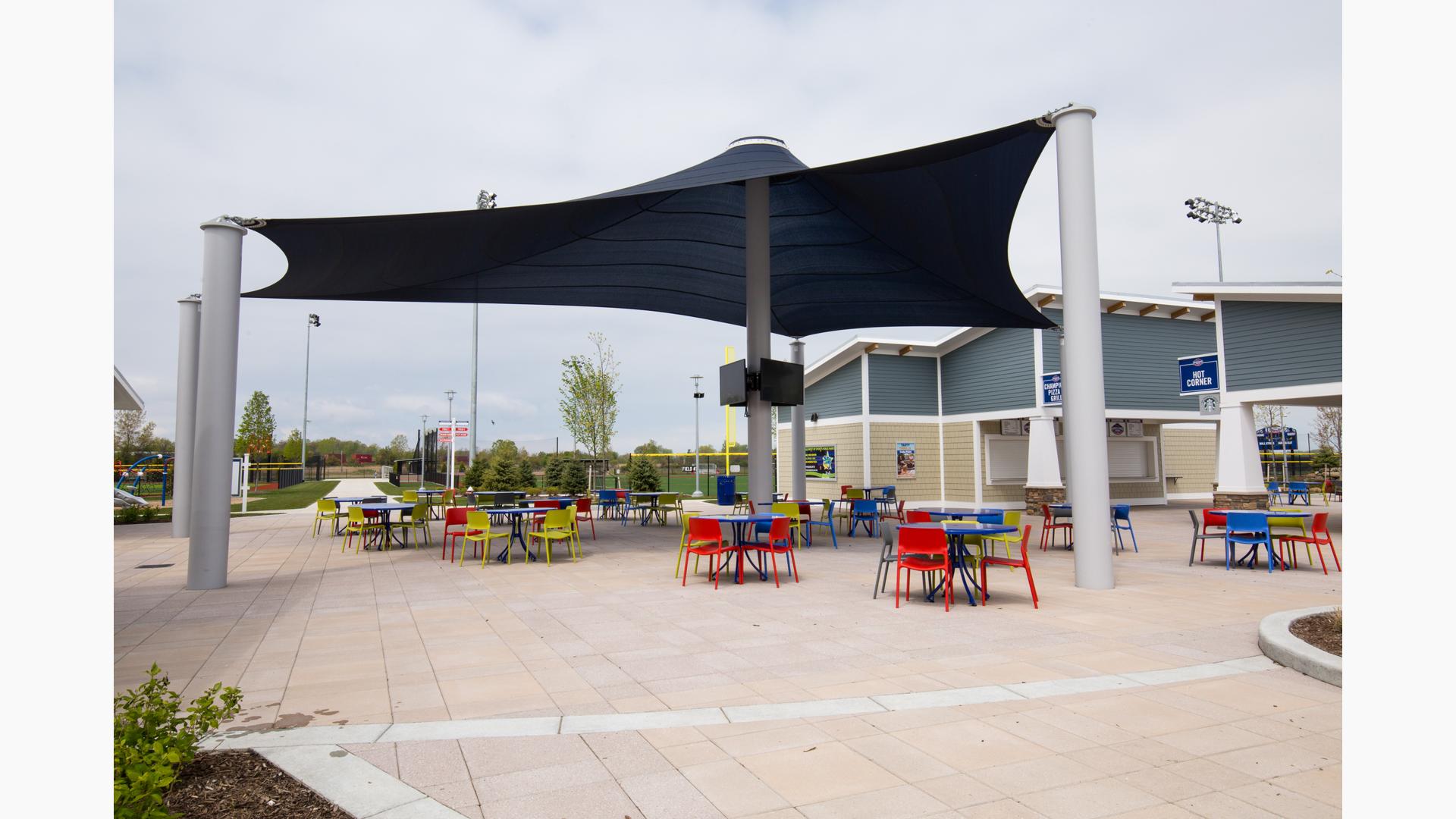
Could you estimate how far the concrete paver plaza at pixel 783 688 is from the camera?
3.19 meters

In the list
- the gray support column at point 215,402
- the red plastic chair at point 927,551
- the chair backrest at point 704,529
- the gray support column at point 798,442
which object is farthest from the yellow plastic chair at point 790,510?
the gray support column at point 798,442

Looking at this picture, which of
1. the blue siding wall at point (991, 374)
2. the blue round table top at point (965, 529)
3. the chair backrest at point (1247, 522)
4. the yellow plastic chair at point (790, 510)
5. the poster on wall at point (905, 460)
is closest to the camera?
the blue round table top at point (965, 529)

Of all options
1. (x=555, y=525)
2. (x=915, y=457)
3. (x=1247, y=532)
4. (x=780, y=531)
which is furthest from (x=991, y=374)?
(x=555, y=525)

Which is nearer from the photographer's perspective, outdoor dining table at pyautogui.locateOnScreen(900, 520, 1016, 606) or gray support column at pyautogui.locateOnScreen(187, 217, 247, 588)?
outdoor dining table at pyautogui.locateOnScreen(900, 520, 1016, 606)

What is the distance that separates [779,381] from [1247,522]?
6704 mm

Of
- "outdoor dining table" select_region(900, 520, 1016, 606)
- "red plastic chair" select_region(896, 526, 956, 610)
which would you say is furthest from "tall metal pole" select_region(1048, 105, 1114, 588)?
"red plastic chair" select_region(896, 526, 956, 610)

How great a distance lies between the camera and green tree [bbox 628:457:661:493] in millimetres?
25125

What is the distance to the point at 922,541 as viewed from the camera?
711 centimetres

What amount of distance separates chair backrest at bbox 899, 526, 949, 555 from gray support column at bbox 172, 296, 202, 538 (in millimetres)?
13094

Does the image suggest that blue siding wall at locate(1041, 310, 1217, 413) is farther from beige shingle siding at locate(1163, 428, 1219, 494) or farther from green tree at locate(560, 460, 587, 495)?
green tree at locate(560, 460, 587, 495)

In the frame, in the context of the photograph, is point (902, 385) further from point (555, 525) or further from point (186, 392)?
point (186, 392)

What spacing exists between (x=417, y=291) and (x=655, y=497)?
6530mm

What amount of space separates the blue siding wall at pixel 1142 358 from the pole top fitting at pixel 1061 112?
13399 millimetres

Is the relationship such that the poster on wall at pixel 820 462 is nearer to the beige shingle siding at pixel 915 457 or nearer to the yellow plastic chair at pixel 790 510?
the beige shingle siding at pixel 915 457
